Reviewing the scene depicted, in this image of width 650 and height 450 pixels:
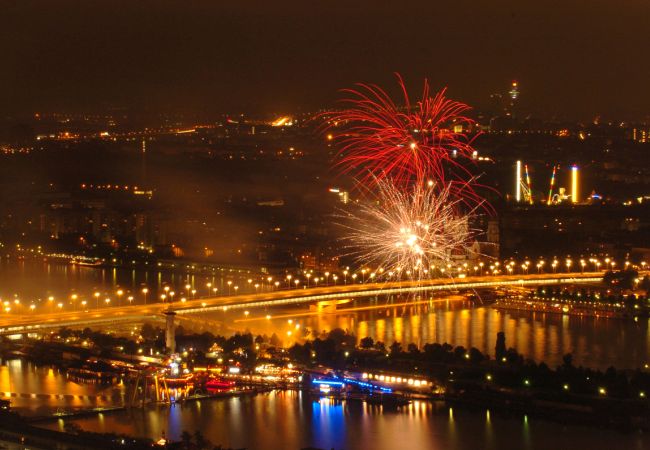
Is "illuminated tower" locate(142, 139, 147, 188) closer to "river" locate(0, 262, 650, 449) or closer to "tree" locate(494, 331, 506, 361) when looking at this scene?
"river" locate(0, 262, 650, 449)

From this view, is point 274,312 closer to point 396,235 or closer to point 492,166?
point 396,235

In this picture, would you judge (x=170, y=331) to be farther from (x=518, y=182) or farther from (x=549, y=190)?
(x=549, y=190)

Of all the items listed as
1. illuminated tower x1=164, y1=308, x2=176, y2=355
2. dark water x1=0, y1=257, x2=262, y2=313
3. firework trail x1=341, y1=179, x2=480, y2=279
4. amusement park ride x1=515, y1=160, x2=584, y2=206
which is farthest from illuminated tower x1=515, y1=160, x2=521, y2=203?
illuminated tower x1=164, y1=308, x2=176, y2=355

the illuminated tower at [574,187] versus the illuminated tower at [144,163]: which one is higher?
the illuminated tower at [144,163]

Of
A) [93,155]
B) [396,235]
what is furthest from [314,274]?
[93,155]

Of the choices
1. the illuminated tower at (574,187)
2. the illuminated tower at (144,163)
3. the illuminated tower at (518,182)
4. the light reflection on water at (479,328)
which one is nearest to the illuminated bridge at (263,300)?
the light reflection on water at (479,328)

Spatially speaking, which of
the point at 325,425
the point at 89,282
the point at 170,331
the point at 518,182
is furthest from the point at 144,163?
the point at 325,425

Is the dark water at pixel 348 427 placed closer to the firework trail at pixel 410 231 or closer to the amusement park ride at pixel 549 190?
the firework trail at pixel 410 231
